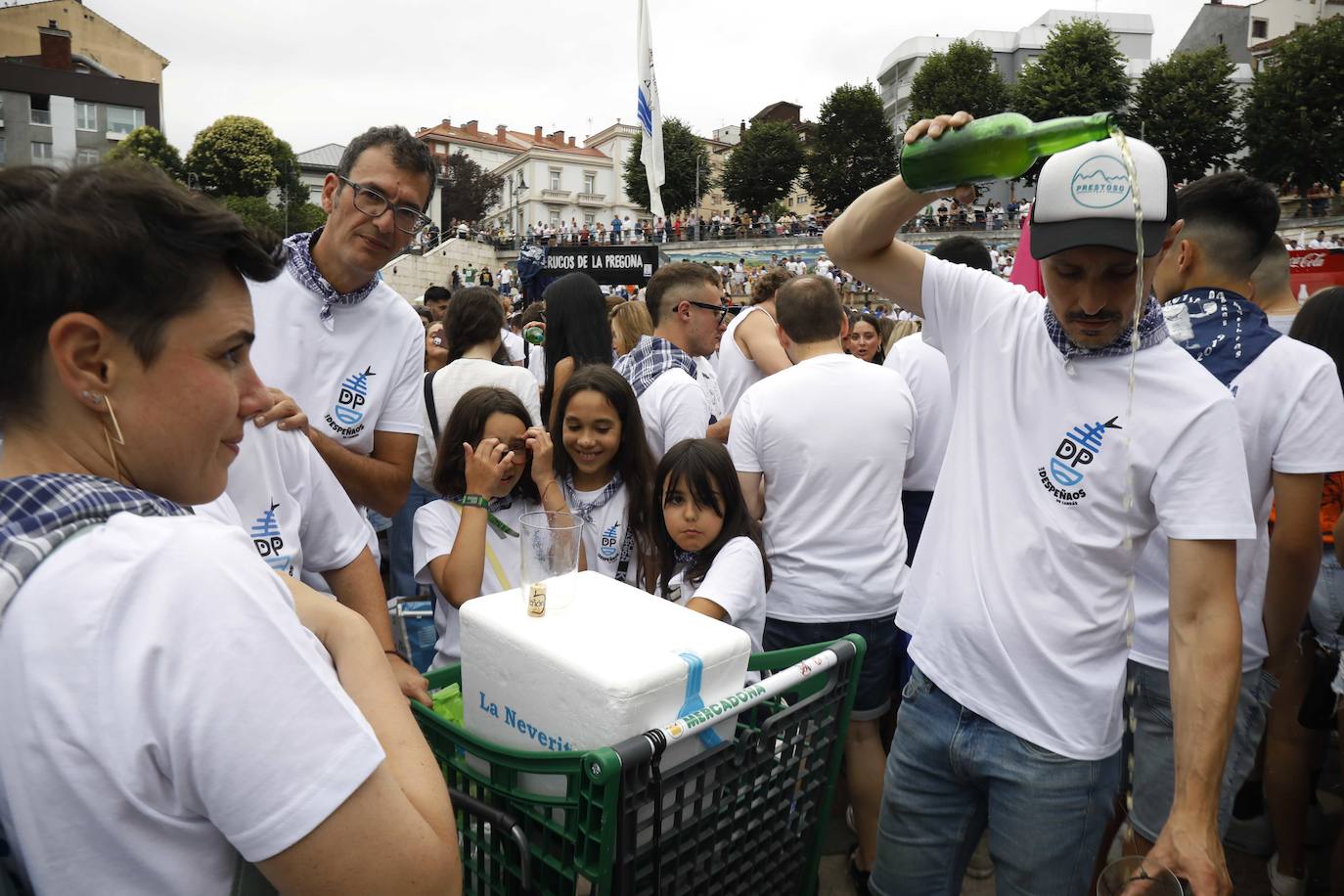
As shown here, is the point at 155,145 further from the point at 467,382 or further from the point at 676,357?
the point at 676,357

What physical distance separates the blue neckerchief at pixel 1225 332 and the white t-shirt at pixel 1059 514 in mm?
854

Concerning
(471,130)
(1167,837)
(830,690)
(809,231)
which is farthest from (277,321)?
(471,130)

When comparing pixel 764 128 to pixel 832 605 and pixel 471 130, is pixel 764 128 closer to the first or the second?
pixel 471 130

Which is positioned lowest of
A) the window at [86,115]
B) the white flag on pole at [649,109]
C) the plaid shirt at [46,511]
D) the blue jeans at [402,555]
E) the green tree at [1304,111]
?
the blue jeans at [402,555]

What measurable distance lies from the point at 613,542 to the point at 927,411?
176cm

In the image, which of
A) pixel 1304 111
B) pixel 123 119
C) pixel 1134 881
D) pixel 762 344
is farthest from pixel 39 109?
pixel 1304 111

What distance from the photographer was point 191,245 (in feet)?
3.27

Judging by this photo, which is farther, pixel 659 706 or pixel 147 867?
pixel 659 706

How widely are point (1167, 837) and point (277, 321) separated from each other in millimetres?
2773

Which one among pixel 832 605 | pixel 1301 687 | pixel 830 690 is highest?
pixel 830 690

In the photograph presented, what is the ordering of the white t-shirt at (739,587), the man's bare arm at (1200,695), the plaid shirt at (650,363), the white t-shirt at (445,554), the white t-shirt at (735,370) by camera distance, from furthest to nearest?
1. the white t-shirt at (735,370)
2. the plaid shirt at (650,363)
3. the white t-shirt at (445,554)
4. the white t-shirt at (739,587)
5. the man's bare arm at (1200,695)

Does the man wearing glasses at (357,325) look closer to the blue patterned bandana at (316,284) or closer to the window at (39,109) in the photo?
the blue patterned bandana at (316,284)

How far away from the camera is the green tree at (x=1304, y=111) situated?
37625 mm

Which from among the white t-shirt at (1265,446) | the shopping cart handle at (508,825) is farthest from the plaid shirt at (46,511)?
the white t-shirt at (1265,446)
